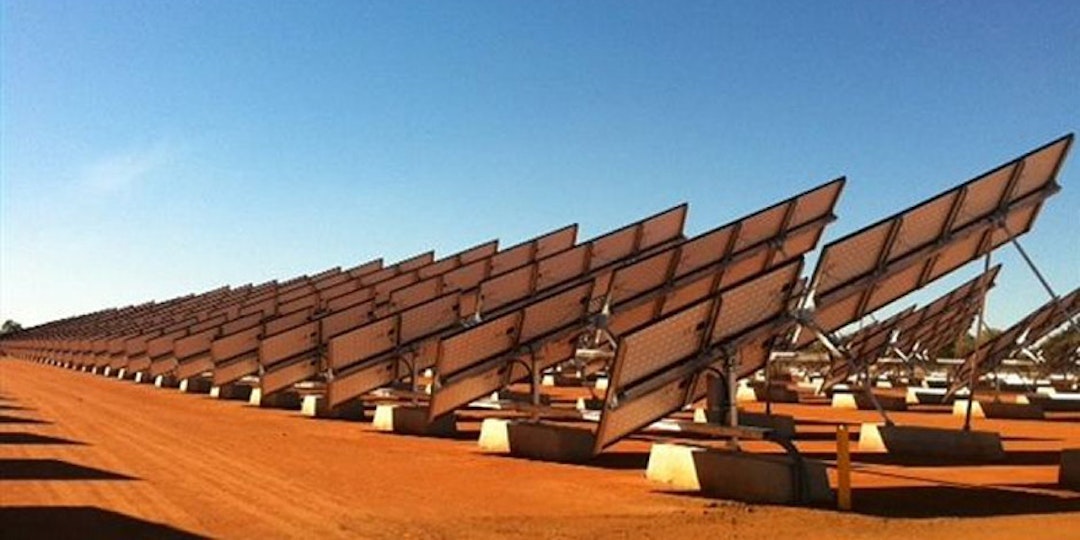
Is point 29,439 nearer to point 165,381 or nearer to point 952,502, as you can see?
point 952,502

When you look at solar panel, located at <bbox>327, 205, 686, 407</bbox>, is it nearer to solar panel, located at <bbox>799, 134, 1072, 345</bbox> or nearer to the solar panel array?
the solar panel array

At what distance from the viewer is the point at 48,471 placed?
1784 centimetres

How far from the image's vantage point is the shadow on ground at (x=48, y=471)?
1705 centimetres

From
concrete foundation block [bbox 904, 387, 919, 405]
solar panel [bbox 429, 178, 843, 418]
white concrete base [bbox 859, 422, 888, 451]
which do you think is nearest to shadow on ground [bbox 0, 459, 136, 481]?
solar panel [bbox 429, 178, 843, 418]

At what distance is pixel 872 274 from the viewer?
70.7 ft

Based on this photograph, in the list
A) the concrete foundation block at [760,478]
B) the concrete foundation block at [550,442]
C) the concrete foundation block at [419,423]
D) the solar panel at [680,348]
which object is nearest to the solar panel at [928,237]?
the solar panel at [680,348]

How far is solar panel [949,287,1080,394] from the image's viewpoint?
4247 centimetres

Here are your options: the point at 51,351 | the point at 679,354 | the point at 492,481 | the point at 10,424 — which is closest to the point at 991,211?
the point at 679,354

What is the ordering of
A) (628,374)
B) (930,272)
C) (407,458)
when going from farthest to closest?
(930,272) → (407,458) → (628,374)

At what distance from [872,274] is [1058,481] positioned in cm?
550

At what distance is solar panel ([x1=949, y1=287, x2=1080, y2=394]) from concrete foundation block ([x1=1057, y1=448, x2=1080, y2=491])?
80.7 ft

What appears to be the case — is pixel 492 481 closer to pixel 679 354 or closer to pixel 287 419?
pixel 679 354

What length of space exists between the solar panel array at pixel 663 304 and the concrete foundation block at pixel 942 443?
2722mm

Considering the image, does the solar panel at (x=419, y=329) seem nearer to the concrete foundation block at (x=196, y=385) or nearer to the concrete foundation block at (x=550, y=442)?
the concrete foundation block at (x=550, y=442)
